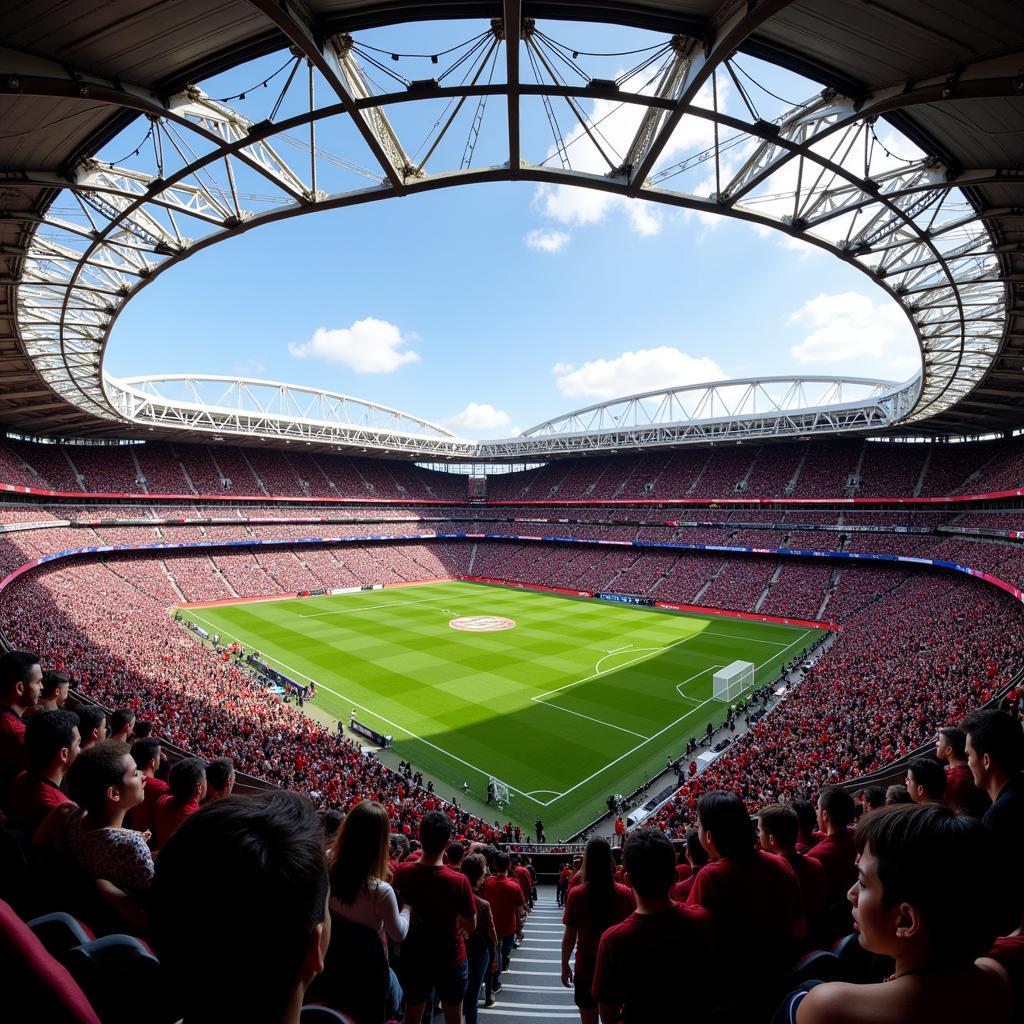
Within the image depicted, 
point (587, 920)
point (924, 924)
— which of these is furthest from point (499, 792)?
point (924, 924)

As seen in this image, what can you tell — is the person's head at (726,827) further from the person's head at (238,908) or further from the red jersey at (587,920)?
the person's head at (238,908)

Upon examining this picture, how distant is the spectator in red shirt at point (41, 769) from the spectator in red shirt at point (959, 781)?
7.73 m

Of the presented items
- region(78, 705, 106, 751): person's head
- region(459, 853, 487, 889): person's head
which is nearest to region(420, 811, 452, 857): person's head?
region(459, 853, 487, 889): person's head

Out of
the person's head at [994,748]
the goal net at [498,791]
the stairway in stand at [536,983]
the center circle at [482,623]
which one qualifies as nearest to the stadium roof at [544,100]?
the person's head at [994,748]

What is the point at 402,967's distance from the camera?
4309 mm

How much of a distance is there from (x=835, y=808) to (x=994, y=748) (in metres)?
1.38

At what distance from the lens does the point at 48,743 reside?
389 centimetres

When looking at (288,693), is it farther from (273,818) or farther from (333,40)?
(273,818)

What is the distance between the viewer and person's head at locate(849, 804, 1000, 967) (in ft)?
5.88

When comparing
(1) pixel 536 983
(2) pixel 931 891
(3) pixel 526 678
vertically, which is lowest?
(1) pixel 536 983

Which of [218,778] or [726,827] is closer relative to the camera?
[726,827]

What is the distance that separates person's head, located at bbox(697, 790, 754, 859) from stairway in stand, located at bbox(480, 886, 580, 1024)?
454 cm

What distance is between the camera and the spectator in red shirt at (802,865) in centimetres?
421

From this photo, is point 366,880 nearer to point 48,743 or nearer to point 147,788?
point 48,743
